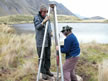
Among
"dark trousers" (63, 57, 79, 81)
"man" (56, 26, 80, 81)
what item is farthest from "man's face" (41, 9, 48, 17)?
"dark trousers" (63, 57, 79, 81)

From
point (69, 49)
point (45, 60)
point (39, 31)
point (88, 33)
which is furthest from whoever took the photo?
point (88, 33)

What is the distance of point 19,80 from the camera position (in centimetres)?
508

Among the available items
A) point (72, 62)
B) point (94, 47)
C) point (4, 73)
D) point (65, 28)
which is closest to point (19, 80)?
point (4, 73)

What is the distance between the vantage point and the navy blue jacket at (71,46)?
394 cm

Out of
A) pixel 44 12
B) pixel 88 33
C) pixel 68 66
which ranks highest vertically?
pixel 44 12

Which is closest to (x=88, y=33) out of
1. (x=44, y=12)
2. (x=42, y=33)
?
(x=42, y=33)

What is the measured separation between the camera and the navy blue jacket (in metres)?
3.94

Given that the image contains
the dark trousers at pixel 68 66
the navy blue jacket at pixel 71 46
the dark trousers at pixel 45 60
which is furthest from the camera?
the dark trousers at pixel 45 60

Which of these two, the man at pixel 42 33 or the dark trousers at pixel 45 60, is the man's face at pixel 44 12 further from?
the dark trousers at pixel 45 60

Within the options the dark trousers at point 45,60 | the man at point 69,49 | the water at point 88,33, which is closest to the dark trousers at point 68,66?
the man at point 69,49

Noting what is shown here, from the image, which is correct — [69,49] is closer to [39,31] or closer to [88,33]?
[39,31]

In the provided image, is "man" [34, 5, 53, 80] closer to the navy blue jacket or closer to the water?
the navy blue jacket

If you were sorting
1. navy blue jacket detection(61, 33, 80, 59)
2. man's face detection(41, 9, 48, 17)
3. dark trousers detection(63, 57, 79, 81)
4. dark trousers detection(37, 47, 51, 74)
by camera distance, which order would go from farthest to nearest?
dark trousers detection(37, 47, 51, 74)
man's face detection(41, 9, 48, 17)
dark trousers detection(63, 57, 79, 81)
navy blue jacket detection(61, 33, 80, 59)

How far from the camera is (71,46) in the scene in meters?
4.01
